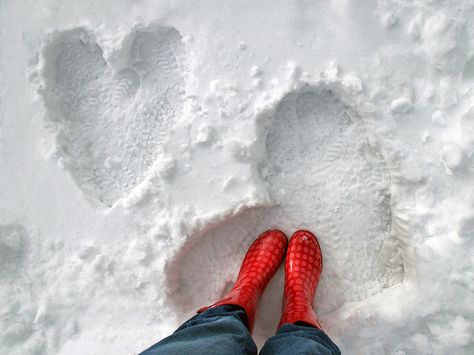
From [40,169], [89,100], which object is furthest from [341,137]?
[40,169]

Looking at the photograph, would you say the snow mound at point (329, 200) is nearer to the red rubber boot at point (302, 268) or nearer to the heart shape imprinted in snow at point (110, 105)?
the red rubber boot at point (302, 268)

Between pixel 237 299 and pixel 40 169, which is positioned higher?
pixel 40 169

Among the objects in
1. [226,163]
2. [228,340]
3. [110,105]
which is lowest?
[228,340]

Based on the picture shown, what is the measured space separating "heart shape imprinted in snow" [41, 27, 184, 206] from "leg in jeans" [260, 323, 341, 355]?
70 cm

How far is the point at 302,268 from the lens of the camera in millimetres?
1334

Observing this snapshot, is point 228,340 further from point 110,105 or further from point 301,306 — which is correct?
point 110,105

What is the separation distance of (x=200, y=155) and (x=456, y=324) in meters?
0.93

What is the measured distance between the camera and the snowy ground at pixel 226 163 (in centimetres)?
122

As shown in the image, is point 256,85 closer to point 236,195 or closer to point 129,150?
point 236,195

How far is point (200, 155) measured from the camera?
1311mm

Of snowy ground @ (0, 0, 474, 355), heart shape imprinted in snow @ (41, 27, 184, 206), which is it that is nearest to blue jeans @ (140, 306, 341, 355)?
snowy ground @ (0, 0, 474, 355)

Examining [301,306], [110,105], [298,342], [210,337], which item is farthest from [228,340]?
[110,105]

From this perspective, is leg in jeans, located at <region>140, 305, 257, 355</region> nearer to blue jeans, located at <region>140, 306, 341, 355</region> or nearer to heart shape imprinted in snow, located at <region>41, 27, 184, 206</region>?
blue jeans, located at <region>140, 306, 341, 355</region>

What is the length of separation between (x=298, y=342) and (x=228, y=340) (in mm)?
179
